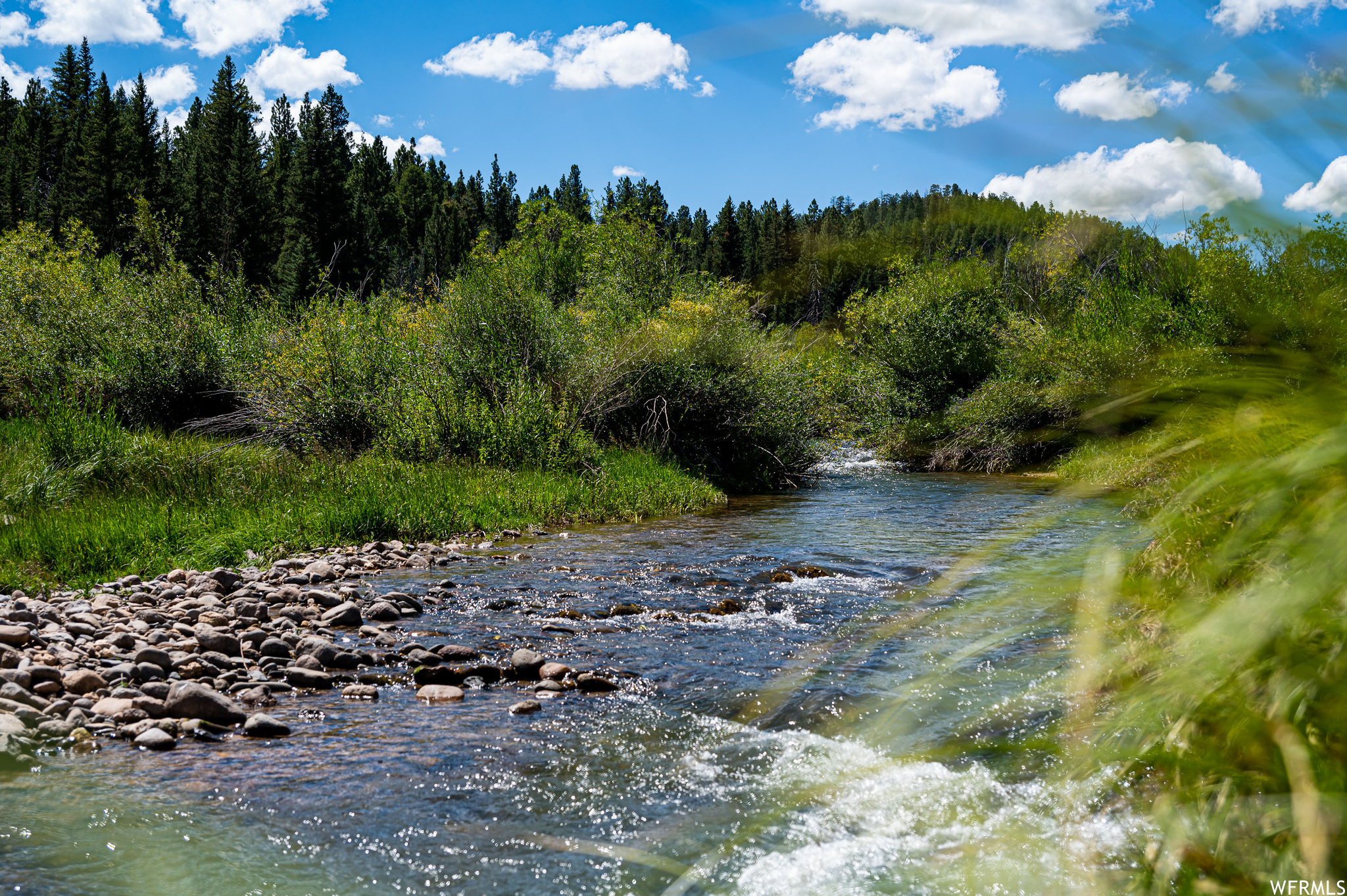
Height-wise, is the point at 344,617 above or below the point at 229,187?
below

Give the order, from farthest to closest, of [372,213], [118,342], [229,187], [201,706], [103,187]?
[372,213], [229,187], [103,187], [118,342], [201,706]

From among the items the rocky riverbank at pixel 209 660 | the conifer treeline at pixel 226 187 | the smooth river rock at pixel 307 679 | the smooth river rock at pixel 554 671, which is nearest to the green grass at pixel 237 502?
the rocky riverbank at pixel 209 660

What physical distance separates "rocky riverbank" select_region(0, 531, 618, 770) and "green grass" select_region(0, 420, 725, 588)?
909 mm

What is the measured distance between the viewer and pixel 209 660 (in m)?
6.20

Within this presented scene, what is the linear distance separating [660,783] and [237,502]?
9.53 m

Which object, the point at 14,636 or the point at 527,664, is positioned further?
the point at 527,664

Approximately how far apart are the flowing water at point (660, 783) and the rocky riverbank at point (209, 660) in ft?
0.74

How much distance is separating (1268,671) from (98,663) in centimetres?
685

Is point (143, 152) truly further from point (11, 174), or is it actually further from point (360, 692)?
point (360, 692)

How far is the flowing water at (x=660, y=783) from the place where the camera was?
2582 mm

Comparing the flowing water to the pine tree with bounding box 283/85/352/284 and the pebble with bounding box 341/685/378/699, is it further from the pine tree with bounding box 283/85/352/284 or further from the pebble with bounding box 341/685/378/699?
the pine tree with bounding box 283/85/352/284

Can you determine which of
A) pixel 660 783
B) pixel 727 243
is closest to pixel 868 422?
pixel 660 783

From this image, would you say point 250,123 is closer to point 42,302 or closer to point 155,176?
point 155,176

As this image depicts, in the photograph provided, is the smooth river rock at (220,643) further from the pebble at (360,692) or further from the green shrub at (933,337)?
the green shrub at (933,337)
